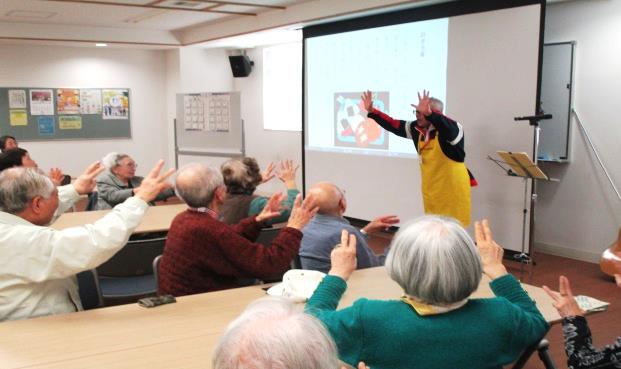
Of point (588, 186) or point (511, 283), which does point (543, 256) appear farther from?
point (511, 283)

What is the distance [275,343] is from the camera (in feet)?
2.93

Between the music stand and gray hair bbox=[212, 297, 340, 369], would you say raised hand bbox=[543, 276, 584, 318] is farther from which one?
the music stand

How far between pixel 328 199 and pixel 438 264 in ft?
4.52

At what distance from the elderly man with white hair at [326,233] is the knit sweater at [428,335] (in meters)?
1.19

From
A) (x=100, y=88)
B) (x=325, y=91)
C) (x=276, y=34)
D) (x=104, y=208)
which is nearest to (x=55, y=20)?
(x=100, y=88)

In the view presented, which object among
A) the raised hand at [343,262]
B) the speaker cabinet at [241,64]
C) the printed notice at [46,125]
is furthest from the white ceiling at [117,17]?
the raised hand at [343,262]

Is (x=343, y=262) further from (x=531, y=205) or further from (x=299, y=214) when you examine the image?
(x=531, y=205)

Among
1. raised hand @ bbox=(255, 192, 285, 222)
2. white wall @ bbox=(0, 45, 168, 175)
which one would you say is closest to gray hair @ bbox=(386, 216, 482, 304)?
raised hand @ bbox=(255, 192, 285, 222)

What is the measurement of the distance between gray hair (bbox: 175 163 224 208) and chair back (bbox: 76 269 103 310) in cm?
53

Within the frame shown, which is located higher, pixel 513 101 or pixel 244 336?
pixel 513 101

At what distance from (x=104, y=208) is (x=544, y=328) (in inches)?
159

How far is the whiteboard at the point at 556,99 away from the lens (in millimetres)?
5766

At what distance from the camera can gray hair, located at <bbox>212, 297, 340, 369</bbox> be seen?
886mm

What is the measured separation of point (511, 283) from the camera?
179 cm
